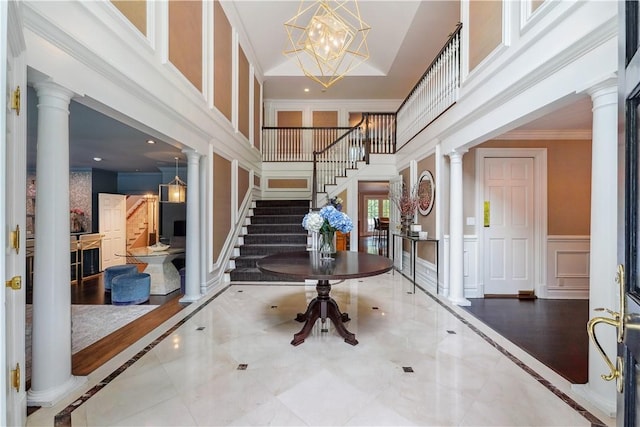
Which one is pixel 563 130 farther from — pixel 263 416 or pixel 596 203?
pixel 263 416

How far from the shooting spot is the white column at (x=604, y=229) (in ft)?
6.03

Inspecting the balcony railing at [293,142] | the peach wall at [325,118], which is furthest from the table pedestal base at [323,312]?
the peach wall at [325,118]

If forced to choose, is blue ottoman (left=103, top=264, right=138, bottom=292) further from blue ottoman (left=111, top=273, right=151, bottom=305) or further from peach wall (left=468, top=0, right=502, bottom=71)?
peach wall (left=468, top=0, right=502, bottom=71)

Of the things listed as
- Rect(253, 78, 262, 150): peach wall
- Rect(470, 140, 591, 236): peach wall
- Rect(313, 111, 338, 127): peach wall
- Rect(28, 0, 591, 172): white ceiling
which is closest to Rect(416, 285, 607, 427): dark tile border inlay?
Rect(470, 140, 591, 236): peach wall

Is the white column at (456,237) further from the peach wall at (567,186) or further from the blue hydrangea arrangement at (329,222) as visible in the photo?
the blue hydrangea arrangement at (329,222)

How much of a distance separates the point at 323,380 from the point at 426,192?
11.8 ft

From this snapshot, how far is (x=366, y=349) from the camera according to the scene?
259 centimetres

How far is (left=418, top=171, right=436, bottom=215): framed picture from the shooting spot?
464 cm

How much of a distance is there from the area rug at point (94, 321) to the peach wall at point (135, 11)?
117 inches

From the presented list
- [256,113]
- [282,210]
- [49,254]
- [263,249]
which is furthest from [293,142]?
[49,254]

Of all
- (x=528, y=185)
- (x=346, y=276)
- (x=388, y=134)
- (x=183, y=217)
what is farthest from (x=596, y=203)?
(x=183, y=217)

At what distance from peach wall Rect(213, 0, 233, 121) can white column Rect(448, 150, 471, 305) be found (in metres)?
3.59

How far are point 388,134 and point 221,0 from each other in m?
4.23

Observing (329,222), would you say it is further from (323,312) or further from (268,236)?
(268,236)
